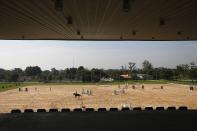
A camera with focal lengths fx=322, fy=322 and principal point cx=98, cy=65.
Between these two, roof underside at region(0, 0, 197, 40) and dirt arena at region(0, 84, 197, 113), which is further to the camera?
dirt arena at region(0, 84, 197, 113)

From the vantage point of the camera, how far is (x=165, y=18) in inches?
427

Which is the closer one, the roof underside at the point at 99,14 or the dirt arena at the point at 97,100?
the roof underside at the point at 99,14

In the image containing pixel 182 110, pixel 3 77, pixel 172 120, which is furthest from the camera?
pixel 3 77

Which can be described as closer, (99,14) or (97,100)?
(99,14)

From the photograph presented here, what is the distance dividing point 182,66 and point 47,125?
140016 mm

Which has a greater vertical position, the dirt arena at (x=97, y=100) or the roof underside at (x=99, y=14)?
the roof underside at (x=99, y=14)

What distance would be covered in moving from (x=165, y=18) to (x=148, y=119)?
343 cm

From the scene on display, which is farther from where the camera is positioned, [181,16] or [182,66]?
[182,66]

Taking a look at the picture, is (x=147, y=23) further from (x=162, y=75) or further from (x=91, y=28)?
(x=162, y=75)

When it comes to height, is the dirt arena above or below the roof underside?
below

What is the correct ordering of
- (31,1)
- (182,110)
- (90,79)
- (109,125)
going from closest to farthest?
1. (31,1)
2. (109,125)
3. (182,110)
4. (90,79)

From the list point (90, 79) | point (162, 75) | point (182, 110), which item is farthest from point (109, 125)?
point (162, 75)

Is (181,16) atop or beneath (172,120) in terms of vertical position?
atop

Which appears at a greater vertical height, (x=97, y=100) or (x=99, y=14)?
(x=99, y=14)
